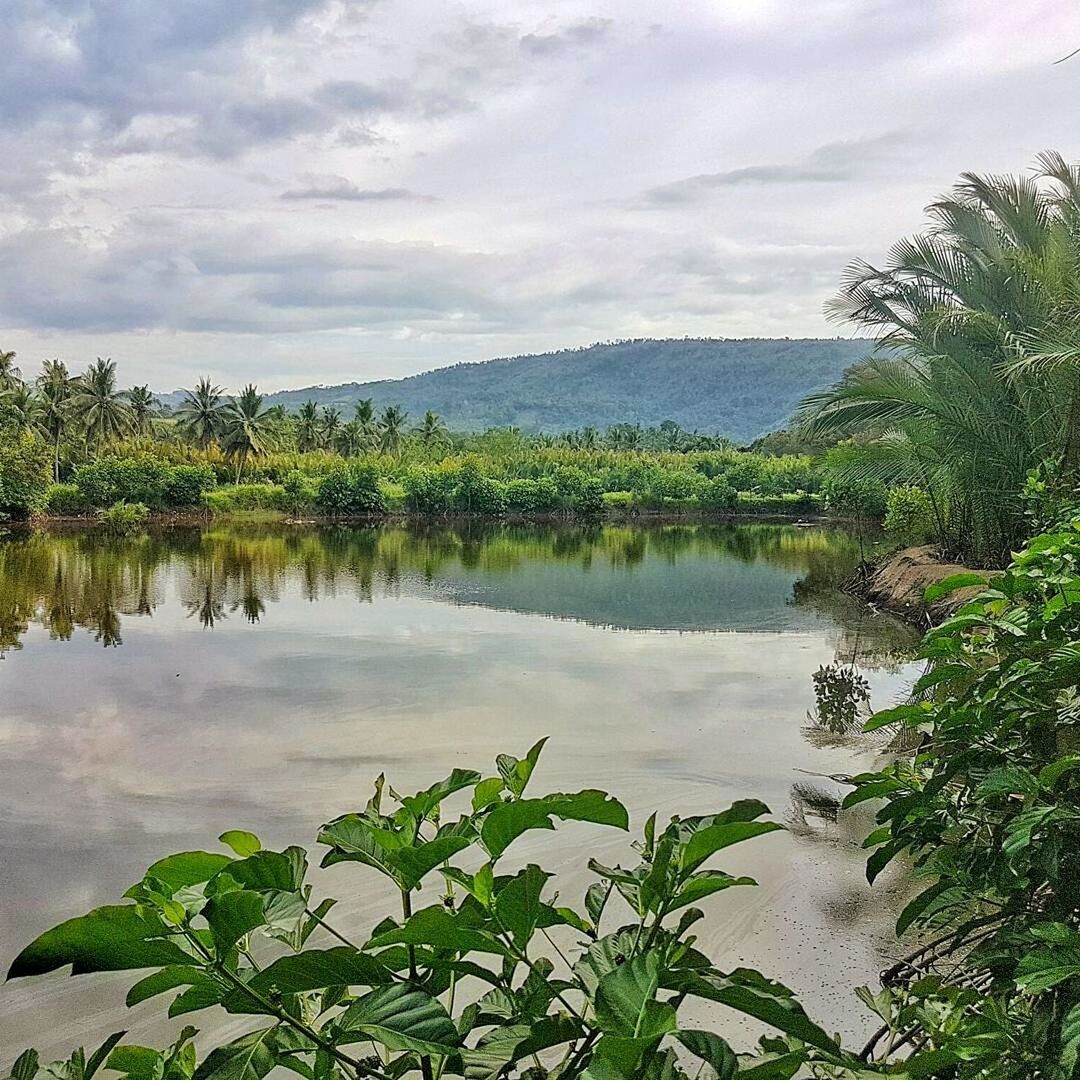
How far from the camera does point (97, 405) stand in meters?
53.1

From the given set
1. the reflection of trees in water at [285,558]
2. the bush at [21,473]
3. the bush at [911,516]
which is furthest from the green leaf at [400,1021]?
the bush at [21,473]

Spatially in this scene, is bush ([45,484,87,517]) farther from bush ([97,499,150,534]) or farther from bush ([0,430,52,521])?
bush ([0,430,52,521])

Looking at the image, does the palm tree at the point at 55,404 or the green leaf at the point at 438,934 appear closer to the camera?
the green leaf at the point at 438,934

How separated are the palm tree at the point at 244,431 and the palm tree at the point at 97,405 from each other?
5952 millimetres

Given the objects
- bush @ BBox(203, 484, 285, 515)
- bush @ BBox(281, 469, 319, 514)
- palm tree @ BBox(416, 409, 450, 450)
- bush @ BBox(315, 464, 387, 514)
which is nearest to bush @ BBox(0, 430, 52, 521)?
bush @ BBox(203, 484, 285, 515)

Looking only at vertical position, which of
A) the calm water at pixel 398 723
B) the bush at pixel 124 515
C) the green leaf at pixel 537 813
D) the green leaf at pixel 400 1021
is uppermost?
the green leaf at pixel 537 813

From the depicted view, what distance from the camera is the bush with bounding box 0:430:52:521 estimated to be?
1378 inches

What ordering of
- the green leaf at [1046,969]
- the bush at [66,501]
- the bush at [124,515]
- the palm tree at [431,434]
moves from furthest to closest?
the palm tree at [431,434] < the bush at [66,501] < the bush at [124,515] < the green leaf at [1046,969]

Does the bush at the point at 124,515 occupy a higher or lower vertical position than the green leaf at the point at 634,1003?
lower

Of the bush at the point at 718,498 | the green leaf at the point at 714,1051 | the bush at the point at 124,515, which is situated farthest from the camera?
the bush at the point at 718,498

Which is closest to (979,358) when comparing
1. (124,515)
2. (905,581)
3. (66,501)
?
(905,581)

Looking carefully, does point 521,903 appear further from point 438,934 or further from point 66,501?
point 66,501

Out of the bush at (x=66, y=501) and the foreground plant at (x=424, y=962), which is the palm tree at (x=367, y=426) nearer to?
the bush at (x=66, y=501)

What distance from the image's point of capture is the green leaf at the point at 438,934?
2.25 feet
